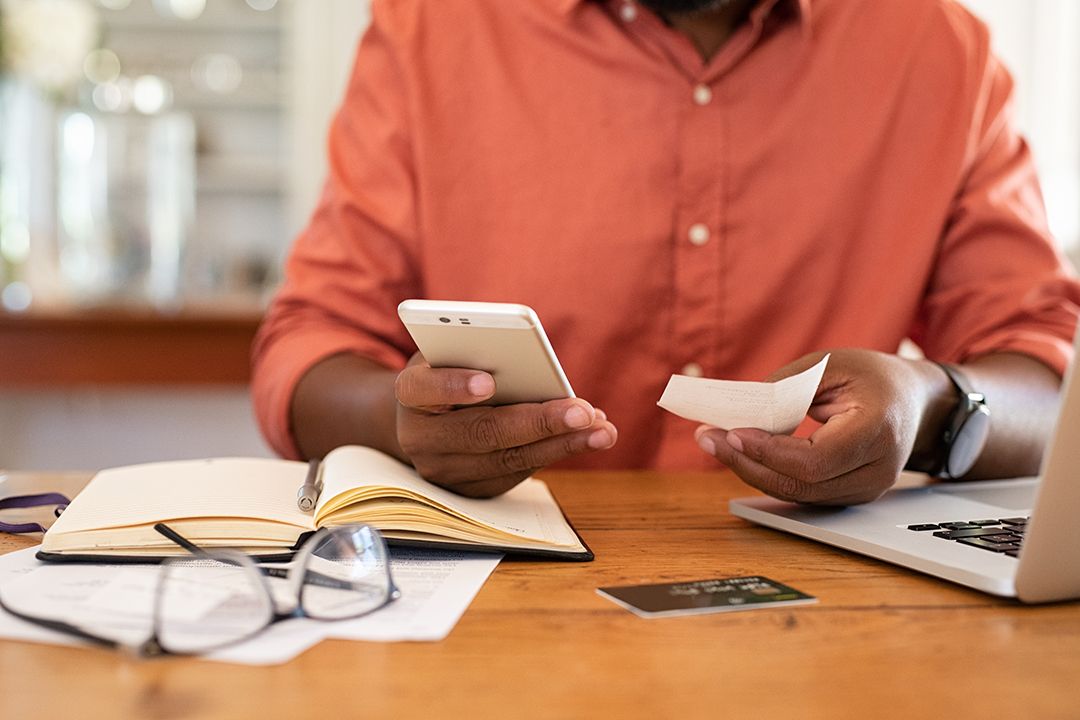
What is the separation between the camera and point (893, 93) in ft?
4.26

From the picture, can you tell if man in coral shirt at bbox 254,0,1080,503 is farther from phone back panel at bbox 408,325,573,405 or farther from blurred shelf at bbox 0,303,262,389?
blurred shelf at bbox 0,303,262,389

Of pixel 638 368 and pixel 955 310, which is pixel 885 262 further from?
pixel 638 368

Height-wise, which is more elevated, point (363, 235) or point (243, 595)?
point (363, 235)

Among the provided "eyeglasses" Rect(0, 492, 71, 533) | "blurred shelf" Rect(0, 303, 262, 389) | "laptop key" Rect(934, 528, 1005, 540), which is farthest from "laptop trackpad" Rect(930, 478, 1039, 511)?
"blurred shelf" Rect(0, 303, 262, 389)

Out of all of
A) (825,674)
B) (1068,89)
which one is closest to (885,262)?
(825,674)

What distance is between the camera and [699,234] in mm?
1259

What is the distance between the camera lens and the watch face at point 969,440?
2.96 feet

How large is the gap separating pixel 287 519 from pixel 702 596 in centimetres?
28

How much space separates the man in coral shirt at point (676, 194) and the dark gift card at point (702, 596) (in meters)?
Answer: 0.62

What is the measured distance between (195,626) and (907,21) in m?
1.16

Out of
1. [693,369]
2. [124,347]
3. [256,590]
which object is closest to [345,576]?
[256,590]

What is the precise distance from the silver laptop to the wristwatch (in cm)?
3

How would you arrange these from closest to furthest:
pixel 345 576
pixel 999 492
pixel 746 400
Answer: pixel 345 576, pixel 746 400, pixel 999 492

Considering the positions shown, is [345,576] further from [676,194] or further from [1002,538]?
[676,194]
